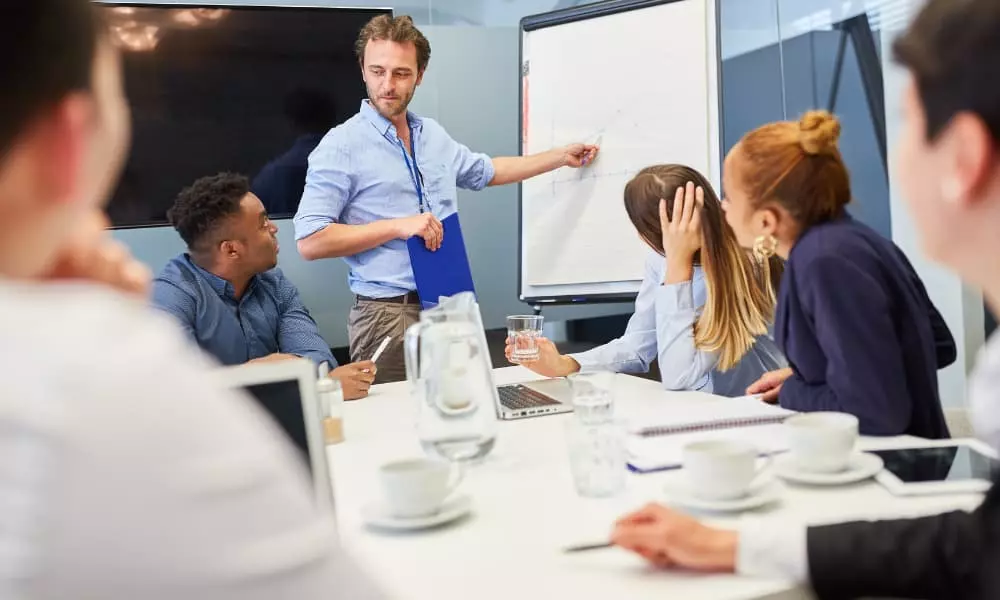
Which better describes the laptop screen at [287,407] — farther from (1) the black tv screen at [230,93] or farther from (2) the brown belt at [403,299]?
(1) the black tv screen at [230,93]

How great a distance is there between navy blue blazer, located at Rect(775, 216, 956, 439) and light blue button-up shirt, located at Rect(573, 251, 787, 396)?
0.47 m

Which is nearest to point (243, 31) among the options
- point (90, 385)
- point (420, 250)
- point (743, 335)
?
point (420, 250)

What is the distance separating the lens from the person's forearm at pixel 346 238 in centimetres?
289

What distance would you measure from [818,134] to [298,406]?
1.01m

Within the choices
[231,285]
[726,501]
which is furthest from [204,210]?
[726,501]

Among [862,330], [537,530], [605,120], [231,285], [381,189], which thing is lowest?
[537,530]

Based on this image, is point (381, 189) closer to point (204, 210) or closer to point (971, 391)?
Result: point (204, 210)

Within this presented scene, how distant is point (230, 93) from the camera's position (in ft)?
11.3

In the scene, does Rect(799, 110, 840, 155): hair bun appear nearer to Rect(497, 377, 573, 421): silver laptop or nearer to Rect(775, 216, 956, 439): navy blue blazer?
Rect(775, 216, 956, 439): navy blue blazer

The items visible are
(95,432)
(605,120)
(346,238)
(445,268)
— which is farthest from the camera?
(605,120)

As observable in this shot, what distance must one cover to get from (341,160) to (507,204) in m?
1.19

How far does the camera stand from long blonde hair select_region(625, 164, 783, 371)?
79.7 inches

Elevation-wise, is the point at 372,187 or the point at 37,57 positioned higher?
the point at 372,187

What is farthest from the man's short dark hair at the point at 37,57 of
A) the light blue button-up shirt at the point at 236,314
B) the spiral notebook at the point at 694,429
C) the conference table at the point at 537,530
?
the light blue button-up shirt at the point at 236,314
